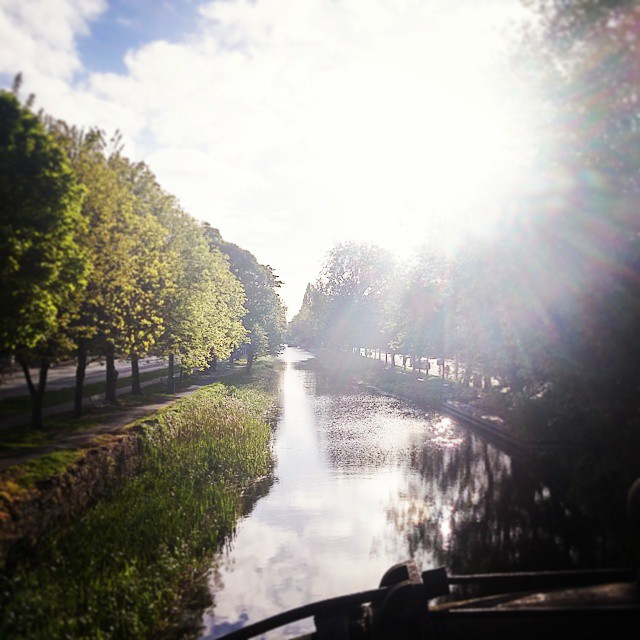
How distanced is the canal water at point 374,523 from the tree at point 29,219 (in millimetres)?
8559

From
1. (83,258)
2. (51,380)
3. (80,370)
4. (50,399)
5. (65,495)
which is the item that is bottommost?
(65,495)

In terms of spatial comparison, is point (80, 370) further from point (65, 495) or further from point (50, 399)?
point (65, 495)

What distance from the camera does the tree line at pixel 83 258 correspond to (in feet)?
42.6

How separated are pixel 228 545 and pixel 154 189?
19.0m

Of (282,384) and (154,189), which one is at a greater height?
(154,189)

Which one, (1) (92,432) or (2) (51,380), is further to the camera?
(2) (51,380)

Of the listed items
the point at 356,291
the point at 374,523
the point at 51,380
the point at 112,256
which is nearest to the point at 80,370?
the point at 112,256

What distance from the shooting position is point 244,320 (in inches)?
2447

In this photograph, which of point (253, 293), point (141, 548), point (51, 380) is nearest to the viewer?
point (141, 548)

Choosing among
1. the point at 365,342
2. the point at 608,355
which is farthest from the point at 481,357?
the point at 365,342

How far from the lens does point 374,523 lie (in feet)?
52.5

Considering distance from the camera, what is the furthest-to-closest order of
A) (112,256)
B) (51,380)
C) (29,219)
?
1. (51,380)
2. (112,256)
3. (29,219)

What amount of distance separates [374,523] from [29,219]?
44.5ft

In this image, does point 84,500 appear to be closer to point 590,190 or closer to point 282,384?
point 590,190
